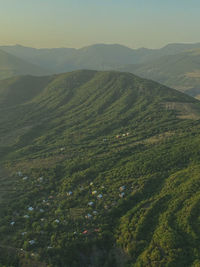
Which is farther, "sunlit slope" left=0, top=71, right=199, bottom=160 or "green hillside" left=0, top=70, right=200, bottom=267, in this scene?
"sunlit slope" left=0, top=71, right=199, bottom=160

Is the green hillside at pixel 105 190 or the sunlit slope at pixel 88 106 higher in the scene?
the sunlit slope at pixel 88 106

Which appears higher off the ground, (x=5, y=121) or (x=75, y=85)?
(x=75, y=85)

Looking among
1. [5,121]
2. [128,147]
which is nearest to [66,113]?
[5,121]

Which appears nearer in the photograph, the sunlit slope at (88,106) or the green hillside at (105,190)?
the green hillside at (105,190)

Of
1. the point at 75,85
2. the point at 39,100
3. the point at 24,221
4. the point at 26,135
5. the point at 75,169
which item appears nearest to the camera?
the point at 24,221

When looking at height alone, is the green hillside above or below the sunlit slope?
below

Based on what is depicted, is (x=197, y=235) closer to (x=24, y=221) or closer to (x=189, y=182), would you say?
(x=189, y=182)

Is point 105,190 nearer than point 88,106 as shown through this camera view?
Yes

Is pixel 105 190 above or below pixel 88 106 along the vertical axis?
below
